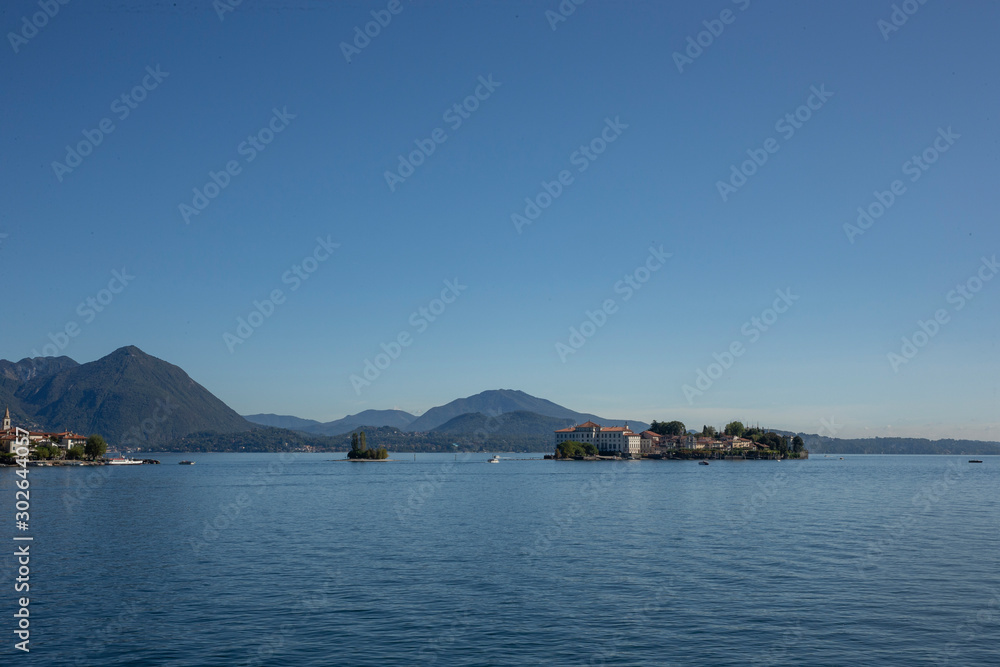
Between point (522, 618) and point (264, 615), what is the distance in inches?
392

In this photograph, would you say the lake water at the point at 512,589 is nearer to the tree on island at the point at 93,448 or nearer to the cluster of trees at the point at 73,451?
the cluster of trees at the point at 73,451

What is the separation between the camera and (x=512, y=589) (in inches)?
1228

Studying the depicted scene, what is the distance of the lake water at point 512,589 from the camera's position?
23.0 m

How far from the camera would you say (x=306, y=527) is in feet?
174

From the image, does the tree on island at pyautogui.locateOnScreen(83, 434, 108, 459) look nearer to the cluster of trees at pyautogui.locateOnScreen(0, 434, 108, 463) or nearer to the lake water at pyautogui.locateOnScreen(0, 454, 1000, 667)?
the cluster of trees at pyautogui.locateOnScreen(0, 434, 108, 463)

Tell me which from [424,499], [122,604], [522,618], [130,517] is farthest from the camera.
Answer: [424,499]

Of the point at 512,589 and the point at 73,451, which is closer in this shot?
the point at 512,589

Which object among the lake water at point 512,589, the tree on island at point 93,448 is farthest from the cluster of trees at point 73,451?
the lake water at point 512,589

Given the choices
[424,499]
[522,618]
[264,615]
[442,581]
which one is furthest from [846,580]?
[424,499]

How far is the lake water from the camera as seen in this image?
22984 mm

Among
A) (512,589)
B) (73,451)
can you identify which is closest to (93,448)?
(73,451)

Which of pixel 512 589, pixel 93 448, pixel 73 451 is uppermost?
pixel 93 448

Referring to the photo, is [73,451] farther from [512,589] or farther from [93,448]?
[512,589]

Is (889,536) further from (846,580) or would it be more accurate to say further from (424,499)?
(424,499)
